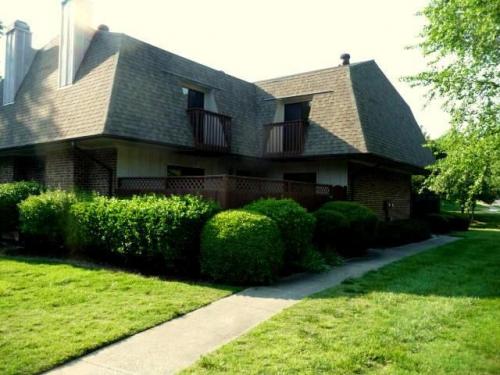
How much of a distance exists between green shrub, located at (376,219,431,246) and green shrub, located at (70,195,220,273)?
791 centimetres

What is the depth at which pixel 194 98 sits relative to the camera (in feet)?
48.4

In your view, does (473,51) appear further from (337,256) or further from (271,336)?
(271,336)

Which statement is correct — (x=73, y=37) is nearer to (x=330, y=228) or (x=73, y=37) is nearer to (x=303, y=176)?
(x=303, y=176)

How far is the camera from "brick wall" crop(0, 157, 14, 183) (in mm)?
15341

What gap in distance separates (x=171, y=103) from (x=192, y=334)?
938cm

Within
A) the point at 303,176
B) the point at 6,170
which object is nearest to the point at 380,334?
the point at 303,176

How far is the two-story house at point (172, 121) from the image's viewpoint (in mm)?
11969

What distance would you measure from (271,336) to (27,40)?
17099mm

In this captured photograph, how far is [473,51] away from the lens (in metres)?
8.16

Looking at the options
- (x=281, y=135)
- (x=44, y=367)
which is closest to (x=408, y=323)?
Result: (x=44, y=367)

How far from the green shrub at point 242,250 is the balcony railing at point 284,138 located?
22.9 feet

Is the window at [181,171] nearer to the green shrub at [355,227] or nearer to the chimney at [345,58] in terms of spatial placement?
the green shrub at [355,227]

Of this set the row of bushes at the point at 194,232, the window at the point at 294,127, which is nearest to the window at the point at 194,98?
the window at the point at 294,127

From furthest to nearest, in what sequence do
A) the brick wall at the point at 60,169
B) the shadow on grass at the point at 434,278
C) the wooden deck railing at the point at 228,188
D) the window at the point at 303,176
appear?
the window at the point at 303,176 < the brick wall at the point at 60,169 < the wooden deck railing at the point at 228,188 < the shadow on grass at the point at 434,278
